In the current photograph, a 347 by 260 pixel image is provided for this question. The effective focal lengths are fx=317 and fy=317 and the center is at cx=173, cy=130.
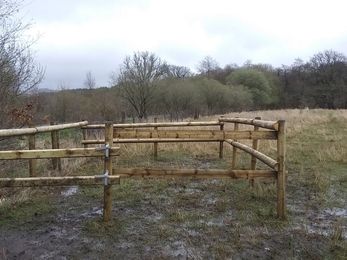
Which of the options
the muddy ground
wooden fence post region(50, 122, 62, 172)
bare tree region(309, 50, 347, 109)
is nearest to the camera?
the muddy ground

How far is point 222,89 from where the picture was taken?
41906mm

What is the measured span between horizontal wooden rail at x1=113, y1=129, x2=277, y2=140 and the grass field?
40.3 inches

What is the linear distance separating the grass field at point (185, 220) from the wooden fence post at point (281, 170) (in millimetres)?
153

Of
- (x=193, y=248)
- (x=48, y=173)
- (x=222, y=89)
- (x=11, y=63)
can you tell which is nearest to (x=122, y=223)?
(x=193, y=248)

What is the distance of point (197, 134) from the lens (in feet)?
13.7

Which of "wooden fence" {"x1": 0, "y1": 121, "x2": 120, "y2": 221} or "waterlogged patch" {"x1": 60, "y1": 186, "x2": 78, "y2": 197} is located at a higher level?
"wooden fence" {"x1": 0, "y1": 121, "x2": 120, "y2": 221}

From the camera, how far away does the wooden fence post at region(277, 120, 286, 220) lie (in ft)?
12.5

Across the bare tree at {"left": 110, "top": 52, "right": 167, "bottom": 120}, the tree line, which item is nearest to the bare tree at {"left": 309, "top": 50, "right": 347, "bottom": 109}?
the tree line

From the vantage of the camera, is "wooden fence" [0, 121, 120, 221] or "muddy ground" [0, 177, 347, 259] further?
"wooden fence" [0, 121, 120, 221]

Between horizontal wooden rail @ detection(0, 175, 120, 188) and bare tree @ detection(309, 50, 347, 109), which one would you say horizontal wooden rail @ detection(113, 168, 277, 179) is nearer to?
horizontal wooden rail @ detection(0, 175, 120, 188)

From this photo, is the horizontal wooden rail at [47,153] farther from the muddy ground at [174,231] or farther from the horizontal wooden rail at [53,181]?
the muddy ground at [174,231]

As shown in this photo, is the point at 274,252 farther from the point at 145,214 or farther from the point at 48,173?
the point at 48,173

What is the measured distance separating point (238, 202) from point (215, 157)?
4002 mm

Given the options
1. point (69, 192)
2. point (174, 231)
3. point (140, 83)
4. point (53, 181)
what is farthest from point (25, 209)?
point (140, 83)
